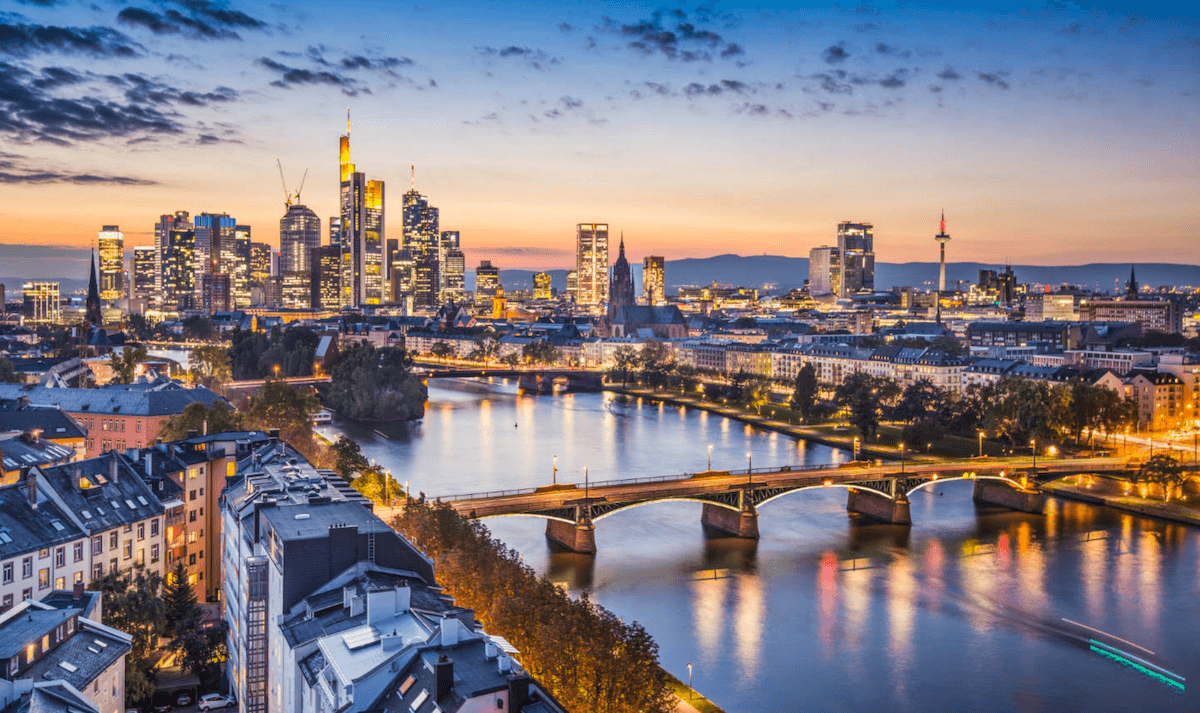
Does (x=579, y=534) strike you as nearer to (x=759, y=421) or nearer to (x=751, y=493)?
(x=751, y=493)

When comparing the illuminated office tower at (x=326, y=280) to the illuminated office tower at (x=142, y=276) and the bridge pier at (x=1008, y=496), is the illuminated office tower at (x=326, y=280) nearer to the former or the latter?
the illuminated office tower at (x=142, y=276)

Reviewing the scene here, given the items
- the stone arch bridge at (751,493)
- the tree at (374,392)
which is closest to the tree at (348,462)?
the stone arch bridge at (751,493)

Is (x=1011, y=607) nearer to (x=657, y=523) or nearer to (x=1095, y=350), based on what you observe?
(x=657, y=523)

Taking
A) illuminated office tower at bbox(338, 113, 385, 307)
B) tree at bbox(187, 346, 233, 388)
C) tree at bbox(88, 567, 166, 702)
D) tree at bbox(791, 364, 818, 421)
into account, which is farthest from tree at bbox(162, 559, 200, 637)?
illuminated office tower at bbox(338, 113, 385, 307)

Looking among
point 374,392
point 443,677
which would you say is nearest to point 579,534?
point 443,677

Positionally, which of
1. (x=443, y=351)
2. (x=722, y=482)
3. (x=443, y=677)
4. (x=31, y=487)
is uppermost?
(x=31, y=487)

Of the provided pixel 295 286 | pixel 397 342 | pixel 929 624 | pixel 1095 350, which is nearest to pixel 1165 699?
pixel 929 624
